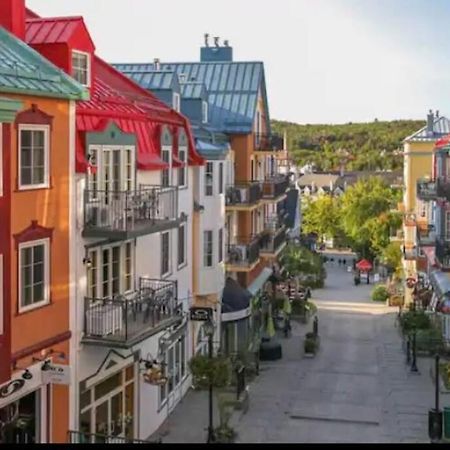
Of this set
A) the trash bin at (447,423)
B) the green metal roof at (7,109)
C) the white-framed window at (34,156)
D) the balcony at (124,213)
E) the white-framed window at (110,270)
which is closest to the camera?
the green metal roof at (7,109)

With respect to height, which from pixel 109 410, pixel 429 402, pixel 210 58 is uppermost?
pixel 210 58

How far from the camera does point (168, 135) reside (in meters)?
23.1

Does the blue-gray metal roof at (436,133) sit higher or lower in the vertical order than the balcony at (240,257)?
higher

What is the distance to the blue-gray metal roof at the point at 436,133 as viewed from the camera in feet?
170

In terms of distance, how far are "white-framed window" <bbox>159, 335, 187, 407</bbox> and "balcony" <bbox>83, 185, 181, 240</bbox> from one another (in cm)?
536

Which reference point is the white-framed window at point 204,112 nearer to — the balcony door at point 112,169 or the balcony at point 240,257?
the balcony at point 240,257

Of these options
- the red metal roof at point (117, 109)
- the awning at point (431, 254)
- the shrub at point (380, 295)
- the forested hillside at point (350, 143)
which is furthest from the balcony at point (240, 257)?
the forested hillside at point (350, 143)

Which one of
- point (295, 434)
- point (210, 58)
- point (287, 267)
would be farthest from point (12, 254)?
point (287, 267)

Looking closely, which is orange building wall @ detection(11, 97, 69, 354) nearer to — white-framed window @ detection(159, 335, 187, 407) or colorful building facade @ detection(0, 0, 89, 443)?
colorful building facade @ detection(0, 0, 89, 443)

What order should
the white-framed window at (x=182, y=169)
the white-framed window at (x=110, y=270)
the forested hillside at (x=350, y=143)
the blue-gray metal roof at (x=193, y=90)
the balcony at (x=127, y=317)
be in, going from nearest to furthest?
the balcony at (x=127, y=317) < the white-framed window at (x=110, y=270) < the white-framed window at (x=182, y=169) < the blue-gray metal roof at (x=193, y=90) < the forested hillside at (x=350, y=143)

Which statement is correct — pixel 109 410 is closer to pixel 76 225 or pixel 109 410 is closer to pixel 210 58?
pixel 76 225

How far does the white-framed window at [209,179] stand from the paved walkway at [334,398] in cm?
718

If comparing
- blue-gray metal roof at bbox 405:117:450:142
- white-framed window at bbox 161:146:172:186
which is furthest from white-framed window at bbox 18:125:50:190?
blue-gray metal roof at bbox 405:117:450:142
